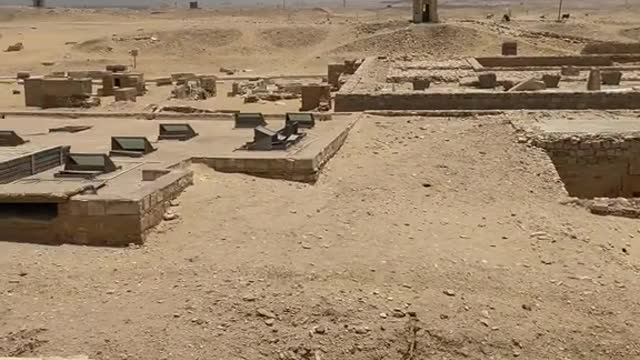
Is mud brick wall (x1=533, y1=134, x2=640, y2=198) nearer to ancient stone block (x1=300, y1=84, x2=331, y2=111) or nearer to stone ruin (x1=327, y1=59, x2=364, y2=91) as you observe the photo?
ancient stone block (x1=300, y1=84, x2=331, y2=111)

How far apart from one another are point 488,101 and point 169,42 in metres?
29.0

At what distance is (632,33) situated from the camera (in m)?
42.2

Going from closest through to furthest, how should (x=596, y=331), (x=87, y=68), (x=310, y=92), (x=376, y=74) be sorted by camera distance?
(x=596, y=331) → (x=310, y=92) → (x=376, y=74) → (x=87, y=68)

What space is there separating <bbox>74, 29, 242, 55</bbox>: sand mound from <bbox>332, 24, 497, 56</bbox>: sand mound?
309 inches

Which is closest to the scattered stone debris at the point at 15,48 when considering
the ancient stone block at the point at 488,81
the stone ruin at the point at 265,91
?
the stone ruin at the point at 265,91

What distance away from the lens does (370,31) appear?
40688 millimetres

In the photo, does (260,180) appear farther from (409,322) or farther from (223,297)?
(409,322)

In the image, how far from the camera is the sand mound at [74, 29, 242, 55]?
40.7 metres

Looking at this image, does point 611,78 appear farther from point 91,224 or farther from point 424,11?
point 424,11

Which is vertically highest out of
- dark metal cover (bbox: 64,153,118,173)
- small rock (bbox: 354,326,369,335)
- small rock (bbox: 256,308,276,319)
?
dark metal cover (bbox: 64,153,118,173)

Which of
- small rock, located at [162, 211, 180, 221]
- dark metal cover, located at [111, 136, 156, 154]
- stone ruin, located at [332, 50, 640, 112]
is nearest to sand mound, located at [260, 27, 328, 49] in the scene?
stone ruin, located at [332, 50, 640, 112]

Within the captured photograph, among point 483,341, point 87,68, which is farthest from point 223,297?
point 87,68

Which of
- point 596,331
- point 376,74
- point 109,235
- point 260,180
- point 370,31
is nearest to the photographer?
point 596,331

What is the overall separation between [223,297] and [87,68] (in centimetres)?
3049
